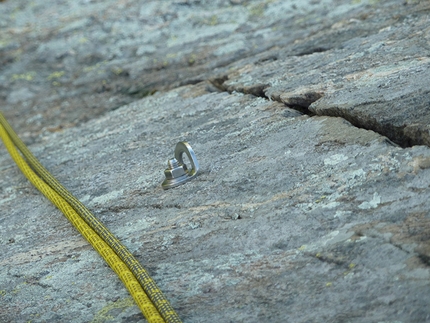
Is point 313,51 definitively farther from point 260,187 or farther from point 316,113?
point 260,187

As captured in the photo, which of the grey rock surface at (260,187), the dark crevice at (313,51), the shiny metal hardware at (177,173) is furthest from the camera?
the dark crevice at (313,51)

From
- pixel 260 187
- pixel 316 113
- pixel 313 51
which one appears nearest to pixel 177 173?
pixel 260 187

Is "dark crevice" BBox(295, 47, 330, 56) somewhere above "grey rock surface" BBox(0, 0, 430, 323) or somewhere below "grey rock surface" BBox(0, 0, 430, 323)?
above

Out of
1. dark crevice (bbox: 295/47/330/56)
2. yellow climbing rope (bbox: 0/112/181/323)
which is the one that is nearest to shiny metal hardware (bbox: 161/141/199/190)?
yellow climbing rope (bbox: 0/112/181/323)

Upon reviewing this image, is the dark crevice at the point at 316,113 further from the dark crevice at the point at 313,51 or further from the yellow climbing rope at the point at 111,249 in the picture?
the yellow climbing rope at the point at 111,249

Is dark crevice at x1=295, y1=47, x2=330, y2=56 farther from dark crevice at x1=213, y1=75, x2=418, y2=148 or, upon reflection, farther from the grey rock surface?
dark crevice at x1=213, y1=75, x2=418, y2=148

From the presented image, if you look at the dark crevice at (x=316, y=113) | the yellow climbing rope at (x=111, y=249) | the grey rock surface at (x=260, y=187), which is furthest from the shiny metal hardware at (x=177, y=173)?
the dark crevice at (x=316, y=113)

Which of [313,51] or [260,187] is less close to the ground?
[313,51]
